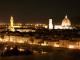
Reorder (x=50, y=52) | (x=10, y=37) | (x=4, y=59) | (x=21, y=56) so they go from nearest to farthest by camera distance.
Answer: (x=4, y=59) → (x=21, y=56) → (x=50, y=52) → (x=10, y=37)

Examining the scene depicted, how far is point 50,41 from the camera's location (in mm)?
26422

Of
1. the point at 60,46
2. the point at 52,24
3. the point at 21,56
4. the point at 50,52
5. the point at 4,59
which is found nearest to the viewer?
the point at 4,59

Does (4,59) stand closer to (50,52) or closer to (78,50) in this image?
(50,52)

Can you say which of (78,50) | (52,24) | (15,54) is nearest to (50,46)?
(78,50)

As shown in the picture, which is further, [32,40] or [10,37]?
[10,37]

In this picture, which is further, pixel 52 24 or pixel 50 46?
pixel 52 24

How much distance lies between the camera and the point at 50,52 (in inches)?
857

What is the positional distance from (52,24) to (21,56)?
33.5 metres

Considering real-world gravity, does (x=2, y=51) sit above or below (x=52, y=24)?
below

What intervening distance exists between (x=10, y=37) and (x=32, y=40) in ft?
11.5

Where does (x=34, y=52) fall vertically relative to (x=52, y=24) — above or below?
below

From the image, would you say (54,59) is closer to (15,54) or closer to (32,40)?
(15,54)

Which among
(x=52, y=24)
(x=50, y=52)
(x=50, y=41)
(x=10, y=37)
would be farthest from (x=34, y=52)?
(x=52, y=24)

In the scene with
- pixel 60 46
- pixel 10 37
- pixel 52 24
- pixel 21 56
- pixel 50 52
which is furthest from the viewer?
pixel 52 24
